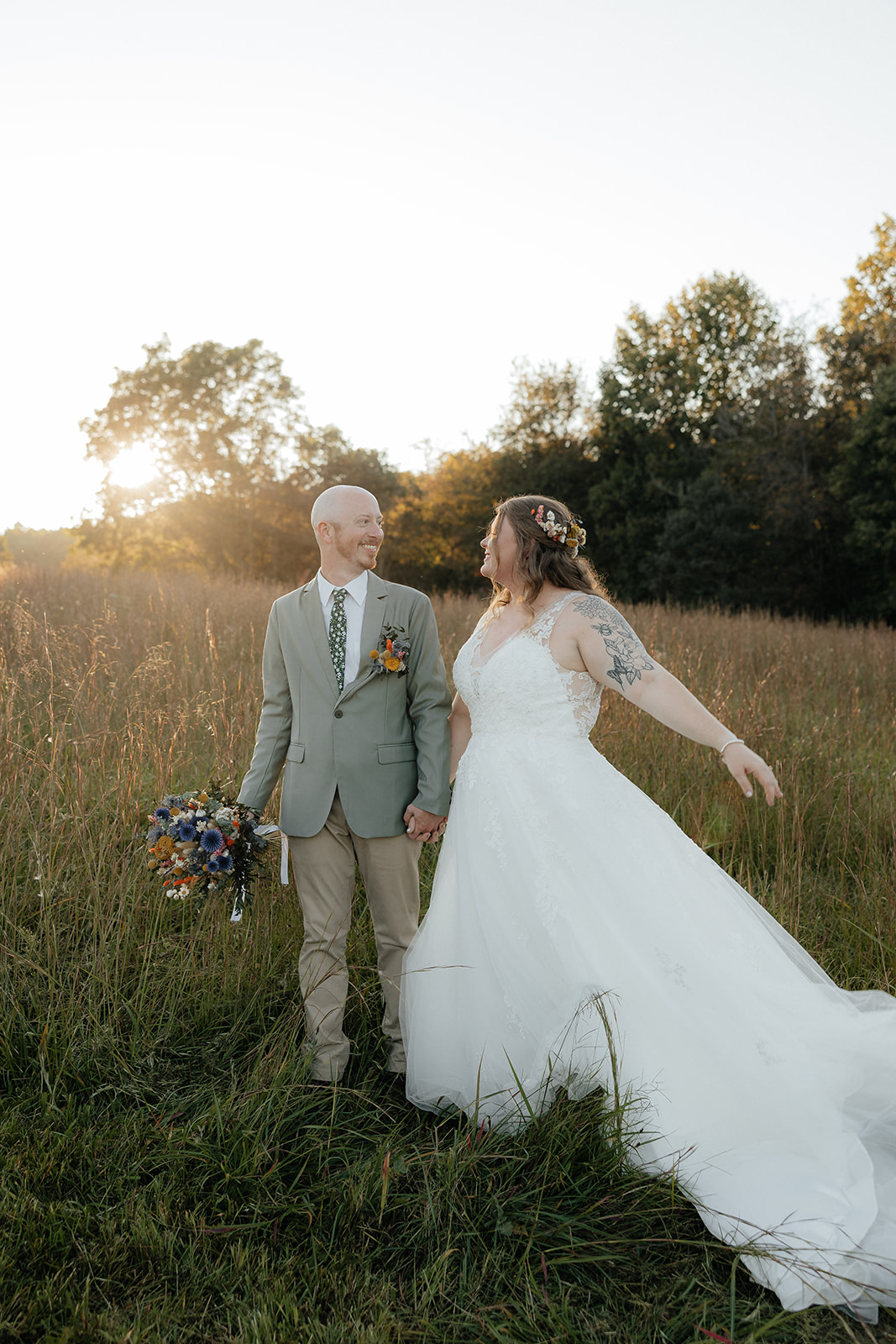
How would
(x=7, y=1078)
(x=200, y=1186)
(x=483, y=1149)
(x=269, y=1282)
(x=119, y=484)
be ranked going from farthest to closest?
(x=119, y=484) < (x=7, y=1078) < (x=483, y=1149) < (x=200, y=1186) < (x=269, y=1282)

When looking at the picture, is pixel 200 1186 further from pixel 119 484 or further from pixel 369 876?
pixel 119 484

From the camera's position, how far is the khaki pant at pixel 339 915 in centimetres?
299

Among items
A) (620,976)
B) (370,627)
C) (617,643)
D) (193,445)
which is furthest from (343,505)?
(193,445)

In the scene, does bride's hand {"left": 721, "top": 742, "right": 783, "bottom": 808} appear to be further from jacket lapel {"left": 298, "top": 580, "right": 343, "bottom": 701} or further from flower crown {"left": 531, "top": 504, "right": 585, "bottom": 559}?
jacket lapel {"left": 298, "top": 580, "right": 343, "bottom": 701}

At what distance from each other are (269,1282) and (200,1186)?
38 cm

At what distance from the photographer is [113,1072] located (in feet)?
9.30

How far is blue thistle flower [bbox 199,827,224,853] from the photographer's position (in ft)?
9.29

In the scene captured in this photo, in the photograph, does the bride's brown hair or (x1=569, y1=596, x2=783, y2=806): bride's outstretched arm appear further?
the bride's brown hair

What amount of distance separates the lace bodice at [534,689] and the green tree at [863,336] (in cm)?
2262

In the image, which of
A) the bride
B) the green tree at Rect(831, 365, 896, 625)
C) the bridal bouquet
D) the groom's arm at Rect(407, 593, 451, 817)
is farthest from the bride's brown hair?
the green tree at Rect(831, 365, 896, 625)

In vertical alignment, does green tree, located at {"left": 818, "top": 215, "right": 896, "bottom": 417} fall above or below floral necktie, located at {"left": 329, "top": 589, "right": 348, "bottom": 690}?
above

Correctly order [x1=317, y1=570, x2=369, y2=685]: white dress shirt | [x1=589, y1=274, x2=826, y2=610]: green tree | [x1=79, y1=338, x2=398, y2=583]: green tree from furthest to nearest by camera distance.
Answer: [x1=79, y1=338, x2=398, y2=583]: green tree, [x1=589, y1=274, x2=826, y2=610]: green tree, [x1=317, y1=570, x2=369, y2=685]: white dress shirt

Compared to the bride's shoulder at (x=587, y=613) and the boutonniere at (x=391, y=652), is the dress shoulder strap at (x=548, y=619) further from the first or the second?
the boutonniere at (x=391, y=652)

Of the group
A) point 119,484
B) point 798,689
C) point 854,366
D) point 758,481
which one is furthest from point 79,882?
point 119,484
